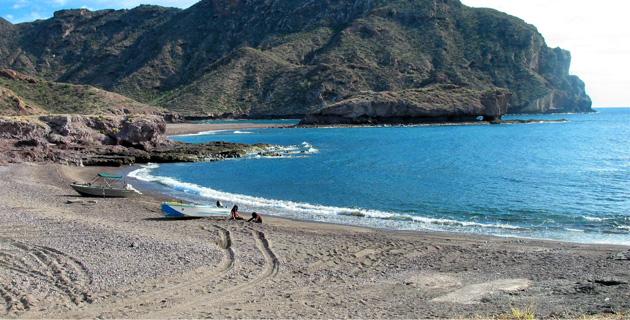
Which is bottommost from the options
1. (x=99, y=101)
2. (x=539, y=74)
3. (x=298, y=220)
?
(x=298, y=220)

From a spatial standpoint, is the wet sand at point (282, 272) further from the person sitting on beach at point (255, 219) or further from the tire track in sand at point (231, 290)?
the person sitting on beach at point (255, 219)

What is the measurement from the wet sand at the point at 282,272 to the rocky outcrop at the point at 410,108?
98.9 m

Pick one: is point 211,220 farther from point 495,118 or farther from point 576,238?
point 495,118

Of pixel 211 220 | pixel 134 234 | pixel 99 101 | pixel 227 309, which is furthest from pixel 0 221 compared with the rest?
pixel 99 101

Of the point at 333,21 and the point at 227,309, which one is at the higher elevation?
the point at 333,21

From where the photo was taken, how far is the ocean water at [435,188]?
23.0 meters

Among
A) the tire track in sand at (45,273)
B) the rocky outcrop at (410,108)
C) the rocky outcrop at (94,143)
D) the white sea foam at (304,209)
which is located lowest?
the white sea foam at (304,209)

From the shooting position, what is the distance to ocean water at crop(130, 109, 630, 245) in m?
23.0

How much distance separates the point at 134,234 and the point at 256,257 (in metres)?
5.04

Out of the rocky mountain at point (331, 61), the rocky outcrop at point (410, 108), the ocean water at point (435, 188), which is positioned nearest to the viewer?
the ocean water at point (435, 188)

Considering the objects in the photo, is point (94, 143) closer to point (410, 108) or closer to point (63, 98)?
point (63, 98)

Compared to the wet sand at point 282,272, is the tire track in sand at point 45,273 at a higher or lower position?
higher

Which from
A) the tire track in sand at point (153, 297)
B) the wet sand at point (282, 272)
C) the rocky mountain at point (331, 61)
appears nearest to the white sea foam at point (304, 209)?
the wet sand at point (282, 272)

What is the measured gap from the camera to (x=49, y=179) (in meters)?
34.0
